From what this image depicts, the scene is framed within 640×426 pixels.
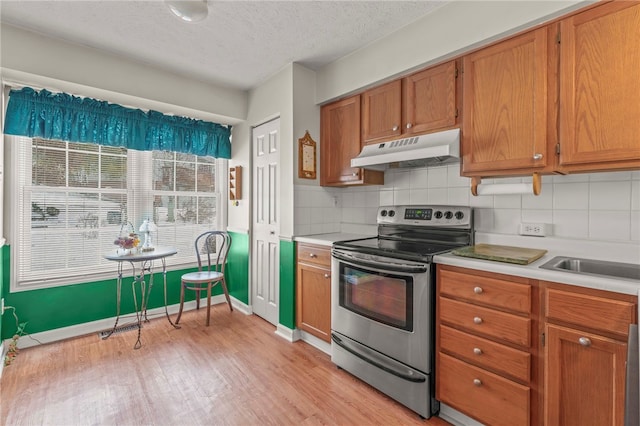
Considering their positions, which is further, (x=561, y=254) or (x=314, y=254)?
(x=314, y=254)

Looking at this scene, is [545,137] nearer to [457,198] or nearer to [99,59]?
[457,198]

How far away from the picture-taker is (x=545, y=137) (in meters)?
1.59

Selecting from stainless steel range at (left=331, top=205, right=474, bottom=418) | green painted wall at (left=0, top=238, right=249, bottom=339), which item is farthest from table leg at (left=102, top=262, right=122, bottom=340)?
stainless steel range at (left=331, top=205, right=474, bottom=418)

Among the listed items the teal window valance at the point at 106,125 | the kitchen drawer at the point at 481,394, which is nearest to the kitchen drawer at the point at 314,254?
the kitchen drawer at the point at 481,394

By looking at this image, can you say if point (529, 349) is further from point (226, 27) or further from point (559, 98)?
point (226, 27)

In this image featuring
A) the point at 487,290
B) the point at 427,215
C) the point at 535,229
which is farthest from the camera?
the point at 427,215

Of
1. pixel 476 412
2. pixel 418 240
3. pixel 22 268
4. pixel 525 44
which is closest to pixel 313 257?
pixel 418 240

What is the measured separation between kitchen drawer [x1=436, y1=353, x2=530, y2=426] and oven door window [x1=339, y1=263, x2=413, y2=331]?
31 cm

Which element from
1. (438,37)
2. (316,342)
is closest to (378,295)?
(316,342)

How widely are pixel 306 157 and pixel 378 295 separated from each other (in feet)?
4.79

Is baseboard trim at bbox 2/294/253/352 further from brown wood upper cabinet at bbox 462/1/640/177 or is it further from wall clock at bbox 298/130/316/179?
brown wood upper cabinet at bbox 462/1/640/177

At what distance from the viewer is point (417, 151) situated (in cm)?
194

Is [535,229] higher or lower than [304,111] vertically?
lower

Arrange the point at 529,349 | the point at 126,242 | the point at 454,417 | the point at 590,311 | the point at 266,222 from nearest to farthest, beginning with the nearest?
the point at 590,311, the point at 529,349, the point at 454,417, the point at 126,242, the point at 266,222
